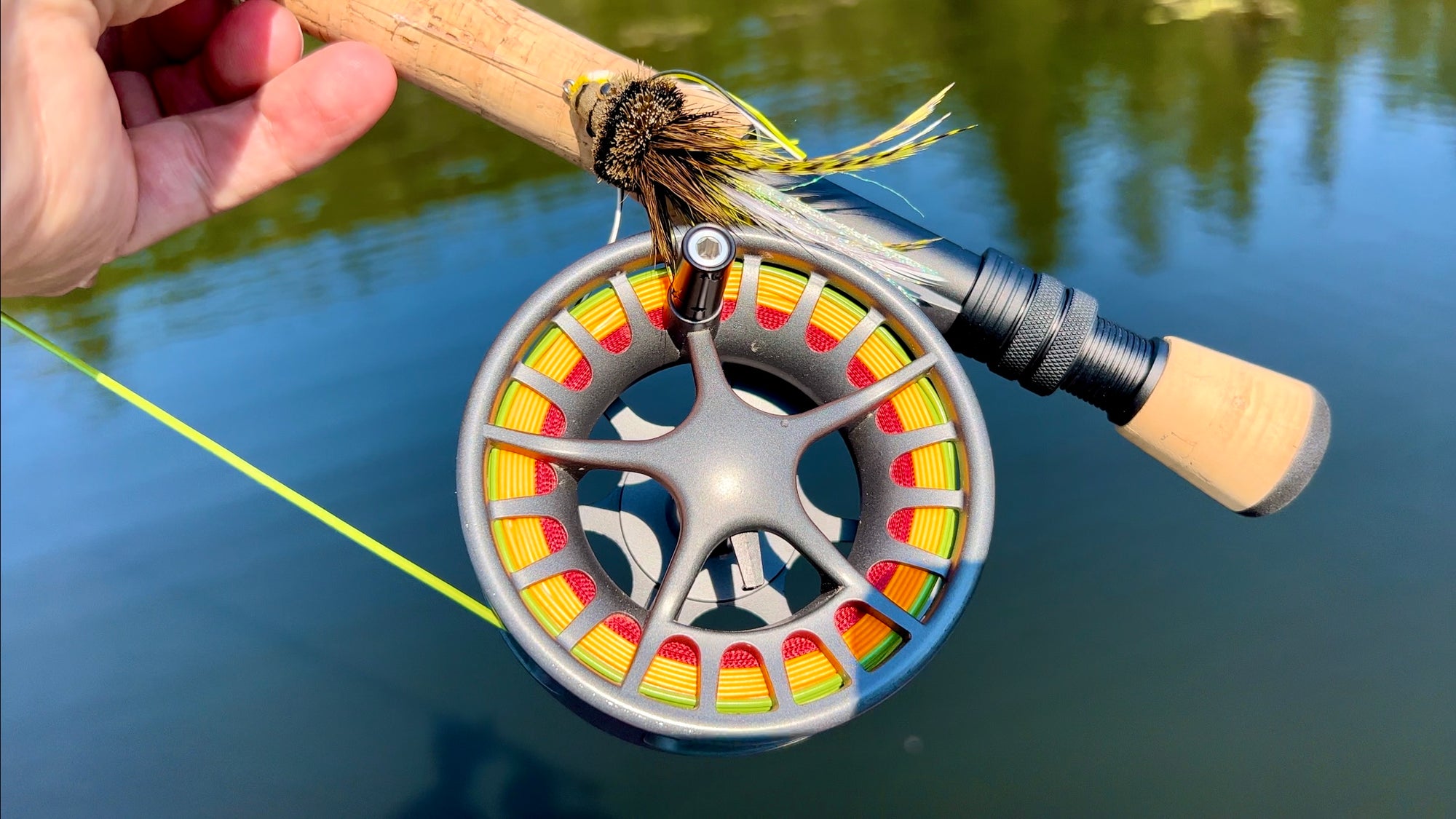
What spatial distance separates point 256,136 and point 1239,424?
2.26 metres

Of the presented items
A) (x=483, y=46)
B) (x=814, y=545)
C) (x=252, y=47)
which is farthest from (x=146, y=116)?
(x=814, y=545)

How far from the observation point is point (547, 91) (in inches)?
70.9

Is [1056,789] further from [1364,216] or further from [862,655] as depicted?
[1364,216]

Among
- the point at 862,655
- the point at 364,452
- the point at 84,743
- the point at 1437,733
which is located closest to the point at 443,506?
the point at 364,452

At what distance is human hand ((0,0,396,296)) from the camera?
1354mm

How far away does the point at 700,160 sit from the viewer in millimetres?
1672

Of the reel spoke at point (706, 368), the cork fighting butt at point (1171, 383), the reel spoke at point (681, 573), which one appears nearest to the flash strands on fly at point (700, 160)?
the reel spoke at point (706, 368)

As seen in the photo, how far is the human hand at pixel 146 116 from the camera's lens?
1.35m

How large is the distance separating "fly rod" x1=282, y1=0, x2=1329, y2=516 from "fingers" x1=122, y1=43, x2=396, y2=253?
5.5 inches

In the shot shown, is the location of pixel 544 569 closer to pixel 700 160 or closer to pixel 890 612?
pixel 890 612

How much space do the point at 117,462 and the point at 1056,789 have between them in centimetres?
334

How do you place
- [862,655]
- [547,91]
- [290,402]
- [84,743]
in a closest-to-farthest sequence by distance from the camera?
[862,655] < [547,91] < [84,743] < [290,402]

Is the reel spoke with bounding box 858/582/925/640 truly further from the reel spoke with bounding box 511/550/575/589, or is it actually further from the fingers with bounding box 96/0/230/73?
the fingers with bounding box 96/0/230/73

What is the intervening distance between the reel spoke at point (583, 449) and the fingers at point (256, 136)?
0.78 metres
